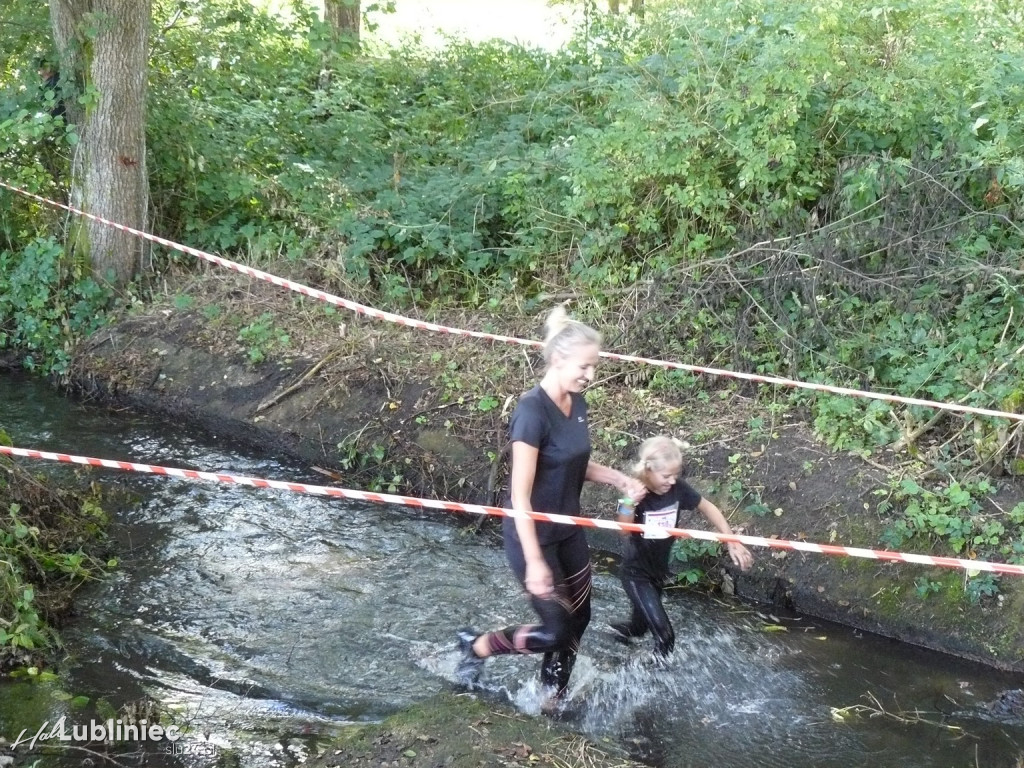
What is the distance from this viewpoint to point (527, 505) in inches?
170

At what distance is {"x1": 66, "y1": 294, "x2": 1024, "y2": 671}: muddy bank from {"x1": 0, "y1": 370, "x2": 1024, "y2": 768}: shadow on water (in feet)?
0.98

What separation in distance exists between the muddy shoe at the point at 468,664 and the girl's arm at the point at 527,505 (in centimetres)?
115

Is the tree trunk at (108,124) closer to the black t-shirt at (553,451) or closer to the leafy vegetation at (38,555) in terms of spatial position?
the leafy vegetation at (38,555)

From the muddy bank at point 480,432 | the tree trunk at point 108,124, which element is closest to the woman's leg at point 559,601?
the muddy bank at point 480,432

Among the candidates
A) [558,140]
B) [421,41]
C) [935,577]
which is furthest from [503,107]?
[935,577]

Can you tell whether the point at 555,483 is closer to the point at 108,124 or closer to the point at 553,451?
the point at 553,451

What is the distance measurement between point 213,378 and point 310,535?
9.48ft

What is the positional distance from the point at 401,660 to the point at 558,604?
4.79 feet

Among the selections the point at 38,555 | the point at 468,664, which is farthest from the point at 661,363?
the point at 38,555

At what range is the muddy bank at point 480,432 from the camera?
637 cm

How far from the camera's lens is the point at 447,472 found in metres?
7.99

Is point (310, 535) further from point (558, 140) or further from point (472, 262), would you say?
point (558, 140)

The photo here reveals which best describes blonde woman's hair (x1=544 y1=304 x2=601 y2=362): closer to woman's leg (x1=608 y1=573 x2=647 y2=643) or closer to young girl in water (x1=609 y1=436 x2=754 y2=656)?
young girl in water (x1=609 y1=436 x2=754 y2=656)

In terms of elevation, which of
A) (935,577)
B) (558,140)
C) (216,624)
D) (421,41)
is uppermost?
(421,41)
